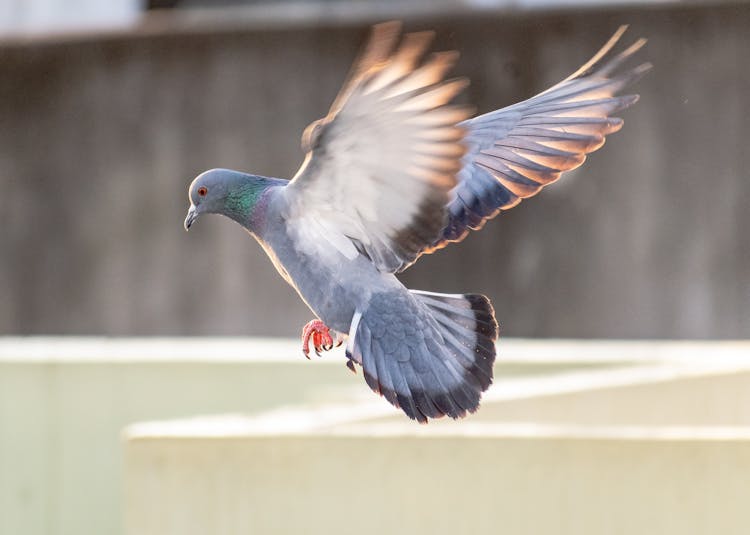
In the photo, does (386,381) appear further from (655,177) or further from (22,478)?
(655,177)

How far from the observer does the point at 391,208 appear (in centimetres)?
72

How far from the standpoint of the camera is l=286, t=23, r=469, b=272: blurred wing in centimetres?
67

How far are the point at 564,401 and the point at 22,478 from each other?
1.74 m

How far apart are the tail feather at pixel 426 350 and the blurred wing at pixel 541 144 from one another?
5 centimetres

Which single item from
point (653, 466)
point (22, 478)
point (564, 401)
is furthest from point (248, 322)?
point (653, 466)

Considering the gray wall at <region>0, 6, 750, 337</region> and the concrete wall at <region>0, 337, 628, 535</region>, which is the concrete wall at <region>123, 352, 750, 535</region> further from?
the gray wall at <region>0, 6, 750, 337</region>

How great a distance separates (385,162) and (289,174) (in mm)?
4208

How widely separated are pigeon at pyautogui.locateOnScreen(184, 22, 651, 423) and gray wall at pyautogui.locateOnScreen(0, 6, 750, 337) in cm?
371

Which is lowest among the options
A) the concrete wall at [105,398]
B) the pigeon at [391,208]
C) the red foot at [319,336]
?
the concrete wall at [105,398]

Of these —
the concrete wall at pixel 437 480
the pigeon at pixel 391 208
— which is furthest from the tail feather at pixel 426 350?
the concrete wall at pixel 437 480

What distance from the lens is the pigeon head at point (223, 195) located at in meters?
0.77

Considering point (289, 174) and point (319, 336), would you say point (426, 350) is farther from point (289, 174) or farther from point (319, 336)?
point (289, 174)

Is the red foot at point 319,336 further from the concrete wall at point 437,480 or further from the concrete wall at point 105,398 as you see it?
the concrete wall at point 105,398

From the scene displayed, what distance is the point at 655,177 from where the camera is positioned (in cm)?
475
